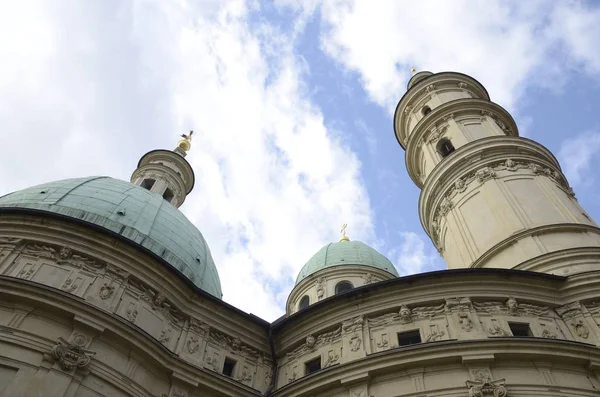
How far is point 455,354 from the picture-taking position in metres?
13.2

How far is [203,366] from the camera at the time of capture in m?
15.5

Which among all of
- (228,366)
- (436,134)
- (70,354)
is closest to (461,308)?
(228,366)

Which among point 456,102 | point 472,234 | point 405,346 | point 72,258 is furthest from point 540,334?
point 456,102

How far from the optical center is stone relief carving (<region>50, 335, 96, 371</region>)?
42.5 feet

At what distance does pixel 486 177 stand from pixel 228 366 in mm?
12564

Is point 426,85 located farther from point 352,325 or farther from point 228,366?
point 228,366

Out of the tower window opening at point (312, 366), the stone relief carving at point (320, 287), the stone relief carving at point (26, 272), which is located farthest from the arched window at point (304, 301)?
the stone relief carving at point (26, 272)

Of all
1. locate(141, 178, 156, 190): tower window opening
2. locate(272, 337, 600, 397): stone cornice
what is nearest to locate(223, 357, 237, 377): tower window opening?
locate(272, 337, 600, 397): stone cornice

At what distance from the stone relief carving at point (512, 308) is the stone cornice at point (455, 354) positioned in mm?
1795

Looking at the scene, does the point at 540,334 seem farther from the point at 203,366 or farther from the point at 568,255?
the point at 203,366

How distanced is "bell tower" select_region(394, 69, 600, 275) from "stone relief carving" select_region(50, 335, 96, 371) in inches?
524

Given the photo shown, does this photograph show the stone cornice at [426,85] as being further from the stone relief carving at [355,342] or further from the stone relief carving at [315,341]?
the stone relief carving at [355,342]

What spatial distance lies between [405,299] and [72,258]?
9.77m

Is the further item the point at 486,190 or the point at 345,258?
the point at 345,258
